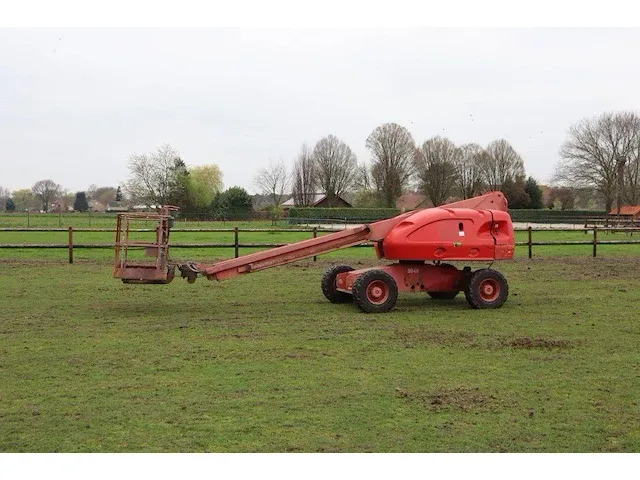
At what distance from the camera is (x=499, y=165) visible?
244ft

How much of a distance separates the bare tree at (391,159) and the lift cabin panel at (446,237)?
204 feet

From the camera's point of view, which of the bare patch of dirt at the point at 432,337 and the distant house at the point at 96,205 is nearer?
the bare patch of dirt at the point at 432,337

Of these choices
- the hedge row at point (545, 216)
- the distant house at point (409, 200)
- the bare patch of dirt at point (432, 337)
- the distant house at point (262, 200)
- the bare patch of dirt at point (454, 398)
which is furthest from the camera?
the distant house at point (262, 200)

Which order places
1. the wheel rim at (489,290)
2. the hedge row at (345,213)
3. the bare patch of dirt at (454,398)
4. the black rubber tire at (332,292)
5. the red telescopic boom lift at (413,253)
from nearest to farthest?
the bare patch of dirt at (454,398) < the red telescopic boom lift at (413,253) < the wheel rim at (489,290) < the black rubber tire at (332,292) < the hedge row at (345,213)

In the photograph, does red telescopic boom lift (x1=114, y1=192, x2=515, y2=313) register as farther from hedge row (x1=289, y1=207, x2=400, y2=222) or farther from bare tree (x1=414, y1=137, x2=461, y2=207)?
hedge row (x1=289, y1=207, x2=400, y2=222)

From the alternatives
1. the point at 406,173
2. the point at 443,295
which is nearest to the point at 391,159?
the point at 406,173

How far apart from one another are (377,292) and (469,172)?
55063 mm

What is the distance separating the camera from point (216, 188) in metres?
92.1

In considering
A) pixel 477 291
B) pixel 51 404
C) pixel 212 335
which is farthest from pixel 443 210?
pixel 51 404

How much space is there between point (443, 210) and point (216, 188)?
81476 millimetres

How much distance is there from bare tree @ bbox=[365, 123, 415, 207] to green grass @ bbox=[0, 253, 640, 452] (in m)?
61.5

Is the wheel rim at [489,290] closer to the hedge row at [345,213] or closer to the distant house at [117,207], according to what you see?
the hedge row at [345,213]

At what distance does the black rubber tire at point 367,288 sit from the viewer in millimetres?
11875

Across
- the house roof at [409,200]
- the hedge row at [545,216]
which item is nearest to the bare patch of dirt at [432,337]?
the hedge row at [545,216]
